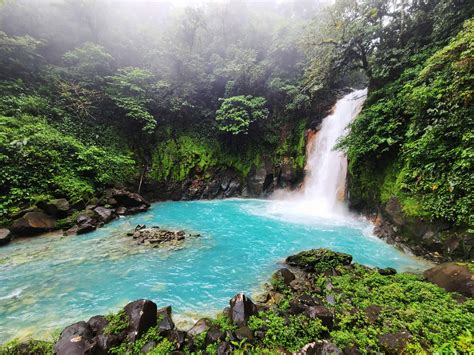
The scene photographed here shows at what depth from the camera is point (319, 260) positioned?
5.41 m

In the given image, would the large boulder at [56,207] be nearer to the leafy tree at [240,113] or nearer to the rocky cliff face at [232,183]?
the rocky cliff face at [232,183]

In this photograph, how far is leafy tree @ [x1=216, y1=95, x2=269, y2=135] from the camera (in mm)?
16359

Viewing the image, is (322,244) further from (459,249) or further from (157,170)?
(157,170)

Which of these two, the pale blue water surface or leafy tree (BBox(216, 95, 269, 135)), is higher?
leafy tree (BBox(216, 95, 269, 135))

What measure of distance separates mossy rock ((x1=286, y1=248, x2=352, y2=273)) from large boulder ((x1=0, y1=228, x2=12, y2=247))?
8.86 metres

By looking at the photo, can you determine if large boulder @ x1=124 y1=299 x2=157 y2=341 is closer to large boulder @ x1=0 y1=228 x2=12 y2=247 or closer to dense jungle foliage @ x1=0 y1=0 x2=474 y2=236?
large boulder @ x1=0 y1=228 x2=12 y2=247

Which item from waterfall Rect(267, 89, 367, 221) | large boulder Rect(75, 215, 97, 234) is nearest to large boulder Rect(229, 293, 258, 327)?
large boulder Rect(75, 215, 97, 234)

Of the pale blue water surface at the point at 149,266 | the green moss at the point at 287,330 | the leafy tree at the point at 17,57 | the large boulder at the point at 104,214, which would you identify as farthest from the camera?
the leafy tree at the point at 17,57

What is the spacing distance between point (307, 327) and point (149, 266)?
427 cm

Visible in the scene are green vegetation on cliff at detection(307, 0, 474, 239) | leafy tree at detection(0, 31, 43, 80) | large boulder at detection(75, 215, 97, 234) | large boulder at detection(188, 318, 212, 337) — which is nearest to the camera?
large boulder at detection(188, 318, 212, 337)

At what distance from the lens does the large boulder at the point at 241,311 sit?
330 cm

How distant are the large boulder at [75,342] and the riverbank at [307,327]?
11 millimetres

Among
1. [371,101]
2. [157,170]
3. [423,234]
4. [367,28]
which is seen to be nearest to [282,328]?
[423,234]

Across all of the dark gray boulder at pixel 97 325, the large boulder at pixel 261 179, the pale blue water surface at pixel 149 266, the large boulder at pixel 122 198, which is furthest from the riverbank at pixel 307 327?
the large boulder at pixel 261 179
